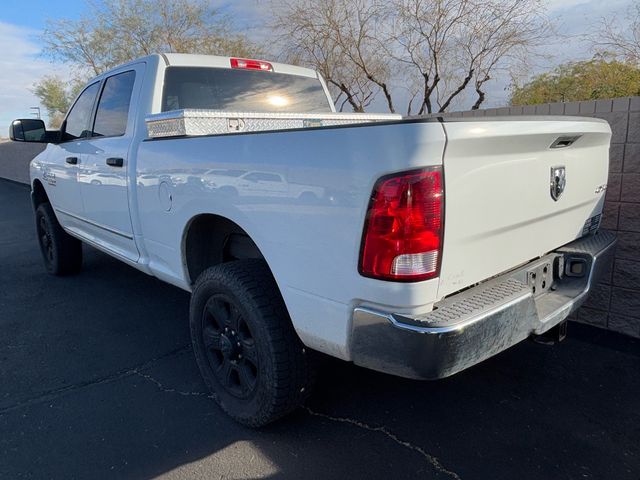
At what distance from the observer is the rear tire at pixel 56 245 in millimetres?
5195

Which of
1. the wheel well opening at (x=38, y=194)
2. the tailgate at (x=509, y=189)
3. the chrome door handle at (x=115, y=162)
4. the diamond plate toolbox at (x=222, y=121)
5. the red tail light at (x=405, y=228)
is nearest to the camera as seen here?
the red tail light at (x=405, y=228)

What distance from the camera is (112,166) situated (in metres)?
3.48

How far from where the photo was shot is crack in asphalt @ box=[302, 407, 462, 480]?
2.31 metres

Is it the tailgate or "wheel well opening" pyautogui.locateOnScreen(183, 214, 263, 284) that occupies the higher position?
the tailgate

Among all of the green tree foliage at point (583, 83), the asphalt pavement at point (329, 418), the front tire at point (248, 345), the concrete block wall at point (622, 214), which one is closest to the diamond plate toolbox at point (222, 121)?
the front tire at point (248, 345)

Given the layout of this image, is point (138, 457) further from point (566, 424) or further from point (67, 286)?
point (67, 286)

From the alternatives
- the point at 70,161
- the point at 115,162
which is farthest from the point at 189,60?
the point at 70,161

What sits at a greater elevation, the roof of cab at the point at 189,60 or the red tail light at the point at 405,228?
the roof of cab at the point at 189,60

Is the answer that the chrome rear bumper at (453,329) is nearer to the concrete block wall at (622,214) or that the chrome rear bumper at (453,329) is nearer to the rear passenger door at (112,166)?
the concrete block wall at (622,214)

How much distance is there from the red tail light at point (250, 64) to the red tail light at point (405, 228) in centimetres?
270

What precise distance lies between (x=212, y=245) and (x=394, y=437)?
1.53 m

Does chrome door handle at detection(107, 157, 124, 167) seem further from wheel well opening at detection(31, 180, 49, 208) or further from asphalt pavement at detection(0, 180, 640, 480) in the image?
wheel well opening at detection(31, 180, 49, 208)

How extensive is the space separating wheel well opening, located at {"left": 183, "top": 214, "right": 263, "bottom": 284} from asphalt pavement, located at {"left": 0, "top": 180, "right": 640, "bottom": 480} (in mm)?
788

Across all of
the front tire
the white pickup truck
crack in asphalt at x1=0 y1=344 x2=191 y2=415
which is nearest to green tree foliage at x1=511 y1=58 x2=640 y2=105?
the white pickup truck
